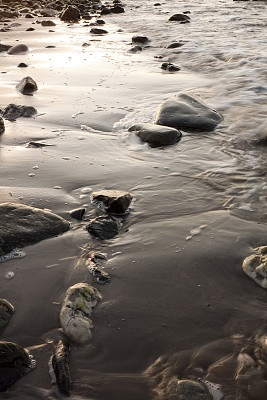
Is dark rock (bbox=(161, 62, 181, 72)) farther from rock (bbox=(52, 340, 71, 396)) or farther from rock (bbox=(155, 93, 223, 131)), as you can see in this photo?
rock (bbox=(52, 340, 71, 396))

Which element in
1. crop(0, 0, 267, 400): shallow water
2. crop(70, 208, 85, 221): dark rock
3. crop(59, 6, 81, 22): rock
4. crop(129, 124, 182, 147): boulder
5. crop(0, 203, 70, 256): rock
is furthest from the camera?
crop(59, 6, 81, 22): rock

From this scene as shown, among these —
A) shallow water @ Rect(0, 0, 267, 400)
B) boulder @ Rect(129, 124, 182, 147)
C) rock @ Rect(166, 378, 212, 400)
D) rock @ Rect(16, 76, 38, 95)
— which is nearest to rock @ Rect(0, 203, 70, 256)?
shallow water @ Rect(0, 0, 267, 400)

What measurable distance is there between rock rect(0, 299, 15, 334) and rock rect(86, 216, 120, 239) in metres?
0.69

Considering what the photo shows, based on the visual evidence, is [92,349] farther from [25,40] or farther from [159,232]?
[25,40]

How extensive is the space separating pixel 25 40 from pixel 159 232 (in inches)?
361

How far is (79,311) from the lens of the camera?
1827 millimetres

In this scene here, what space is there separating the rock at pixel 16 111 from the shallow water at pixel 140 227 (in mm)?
182

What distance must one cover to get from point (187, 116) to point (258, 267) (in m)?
2.45

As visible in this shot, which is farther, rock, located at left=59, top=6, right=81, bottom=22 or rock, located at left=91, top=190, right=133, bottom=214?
rock, located at left=59, top=6, right=81, bottom=22

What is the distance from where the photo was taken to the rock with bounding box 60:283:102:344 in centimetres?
173

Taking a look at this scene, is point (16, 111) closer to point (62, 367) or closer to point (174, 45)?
point (62, 367)

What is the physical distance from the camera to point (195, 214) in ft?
8.65

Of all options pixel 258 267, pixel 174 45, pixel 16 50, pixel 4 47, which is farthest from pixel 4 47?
pixel 258 267

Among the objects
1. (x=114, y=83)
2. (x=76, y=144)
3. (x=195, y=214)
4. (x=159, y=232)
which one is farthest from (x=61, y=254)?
(x=114, y=83)
